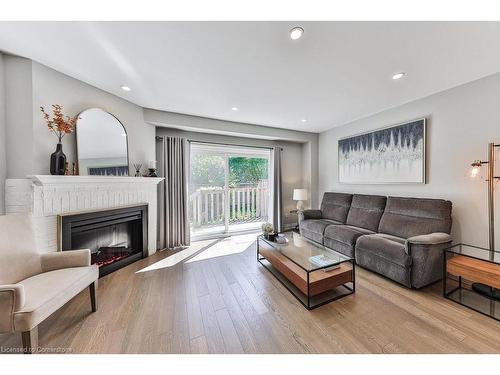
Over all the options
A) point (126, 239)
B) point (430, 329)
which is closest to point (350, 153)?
point (430, 329)

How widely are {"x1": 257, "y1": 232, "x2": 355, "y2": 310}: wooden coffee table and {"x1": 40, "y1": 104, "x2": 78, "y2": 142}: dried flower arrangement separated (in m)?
2.73

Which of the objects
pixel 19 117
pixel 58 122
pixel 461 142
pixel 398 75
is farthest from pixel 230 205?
pixel 461 142

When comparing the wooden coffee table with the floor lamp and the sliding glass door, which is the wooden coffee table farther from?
the sliding glass door

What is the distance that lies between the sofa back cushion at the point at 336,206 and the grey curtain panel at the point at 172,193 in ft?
9.20

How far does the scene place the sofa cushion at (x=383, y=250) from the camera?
201 cm

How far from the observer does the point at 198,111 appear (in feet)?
10.0

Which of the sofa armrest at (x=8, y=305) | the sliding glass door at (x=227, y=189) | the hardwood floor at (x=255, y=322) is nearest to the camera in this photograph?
the sofa armrest at (x=8, y=305)

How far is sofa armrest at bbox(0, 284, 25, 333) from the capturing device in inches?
41.7

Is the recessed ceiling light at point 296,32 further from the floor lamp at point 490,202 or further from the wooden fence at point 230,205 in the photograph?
the wooden fence at point 230,205

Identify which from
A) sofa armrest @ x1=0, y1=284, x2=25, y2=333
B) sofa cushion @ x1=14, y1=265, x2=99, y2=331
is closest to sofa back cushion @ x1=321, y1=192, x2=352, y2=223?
sofa cushion @ x1=14, y1=265, x2=99, y2=331

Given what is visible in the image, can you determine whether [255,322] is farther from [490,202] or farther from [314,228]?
[490,202]

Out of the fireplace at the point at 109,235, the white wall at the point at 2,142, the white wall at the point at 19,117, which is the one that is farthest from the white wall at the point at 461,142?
the white wall at the point at 2,142

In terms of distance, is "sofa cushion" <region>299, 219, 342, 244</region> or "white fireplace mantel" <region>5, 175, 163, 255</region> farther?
"sofa cushion" <region>299, 219, 342, 244</region>

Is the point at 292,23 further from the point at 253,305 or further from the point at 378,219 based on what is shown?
the point at 378,219
